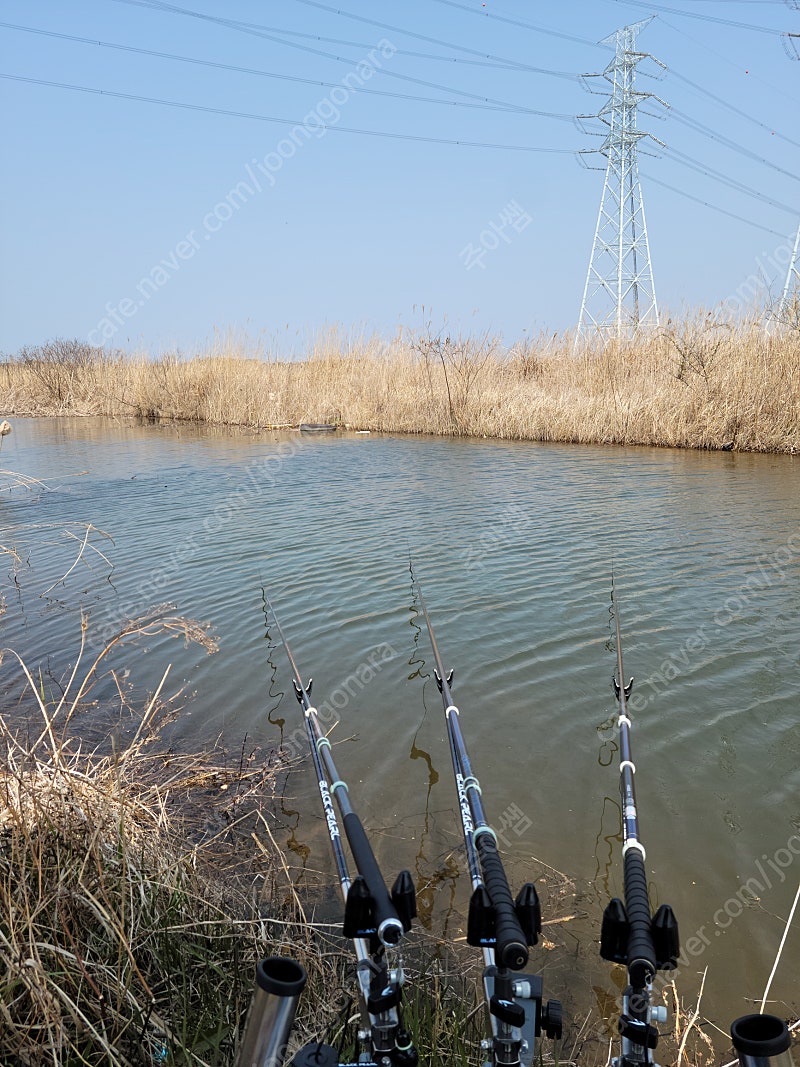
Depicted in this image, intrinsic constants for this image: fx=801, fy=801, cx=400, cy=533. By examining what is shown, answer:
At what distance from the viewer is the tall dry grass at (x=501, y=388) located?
14391mm

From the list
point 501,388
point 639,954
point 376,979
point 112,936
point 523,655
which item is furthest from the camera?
point 501,388

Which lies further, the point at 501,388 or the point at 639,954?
the point at 501,388

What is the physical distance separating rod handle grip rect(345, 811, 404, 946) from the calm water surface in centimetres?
153

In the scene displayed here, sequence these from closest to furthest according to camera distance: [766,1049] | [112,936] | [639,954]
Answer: [766,1049] → [639,954] → [112,936]

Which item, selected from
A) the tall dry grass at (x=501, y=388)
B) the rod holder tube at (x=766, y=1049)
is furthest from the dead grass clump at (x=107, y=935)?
the tall dry grass at (x=501, y=388)

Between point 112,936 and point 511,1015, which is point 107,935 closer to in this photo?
point 112,936

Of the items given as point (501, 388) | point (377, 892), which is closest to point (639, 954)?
point (377, 892)

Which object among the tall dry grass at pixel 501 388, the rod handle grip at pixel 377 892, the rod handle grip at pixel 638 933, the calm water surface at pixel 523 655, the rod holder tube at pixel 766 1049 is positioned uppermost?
the tall dry grass at pixel 501 388

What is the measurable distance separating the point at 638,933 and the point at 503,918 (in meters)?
0.19

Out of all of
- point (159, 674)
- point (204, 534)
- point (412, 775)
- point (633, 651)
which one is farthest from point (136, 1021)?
point (204, 534)

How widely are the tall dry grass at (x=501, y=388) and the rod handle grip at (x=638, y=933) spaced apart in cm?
1440

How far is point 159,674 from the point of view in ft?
17.5

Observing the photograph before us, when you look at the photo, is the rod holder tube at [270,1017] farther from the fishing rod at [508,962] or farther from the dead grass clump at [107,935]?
the dead grass clump at [107,935]

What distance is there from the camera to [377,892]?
4.07ft
